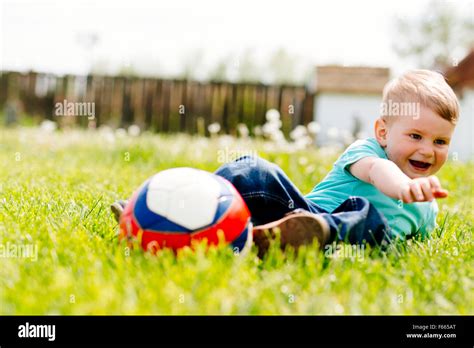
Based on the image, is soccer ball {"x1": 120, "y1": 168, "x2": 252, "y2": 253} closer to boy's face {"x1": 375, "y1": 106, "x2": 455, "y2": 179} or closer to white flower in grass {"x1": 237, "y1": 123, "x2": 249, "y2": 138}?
boy's face {"x1": 375, "y1": 106, "x2": 455, "y2": 179}

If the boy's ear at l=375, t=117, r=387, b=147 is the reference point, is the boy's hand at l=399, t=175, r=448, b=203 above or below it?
below

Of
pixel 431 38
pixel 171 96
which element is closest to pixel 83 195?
pixel 171 96

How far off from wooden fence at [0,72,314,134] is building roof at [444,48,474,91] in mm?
3760

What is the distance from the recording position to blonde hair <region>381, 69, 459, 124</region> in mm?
3178

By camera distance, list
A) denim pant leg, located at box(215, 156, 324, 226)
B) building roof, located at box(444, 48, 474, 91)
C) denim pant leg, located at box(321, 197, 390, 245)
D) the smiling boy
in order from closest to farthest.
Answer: denim pant leg, located at box(321, 197, 390, 245) → the smiling boy → denim pant leg, located at box(215, 156, 324, 226) → building roof, located at box(444, 48, 474, 91)

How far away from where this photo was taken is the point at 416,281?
2520 millimetres

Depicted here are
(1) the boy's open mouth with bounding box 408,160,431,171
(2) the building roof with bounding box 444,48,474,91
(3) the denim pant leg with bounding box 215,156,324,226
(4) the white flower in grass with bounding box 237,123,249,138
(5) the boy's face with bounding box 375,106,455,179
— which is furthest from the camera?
(2) the building roof with bounding box 444,48,474,91

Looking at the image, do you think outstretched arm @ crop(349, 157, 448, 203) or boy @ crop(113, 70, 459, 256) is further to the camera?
boy @ crop(113, 70, 459, 256)

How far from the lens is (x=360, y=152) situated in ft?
10.6

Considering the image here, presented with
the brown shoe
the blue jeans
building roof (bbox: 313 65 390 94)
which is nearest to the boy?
the blue jeans

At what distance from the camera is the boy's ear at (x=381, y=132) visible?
338 centimetres

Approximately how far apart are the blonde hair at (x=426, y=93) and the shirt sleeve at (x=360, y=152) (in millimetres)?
180

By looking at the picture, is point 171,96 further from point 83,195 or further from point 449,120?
point 449,120
